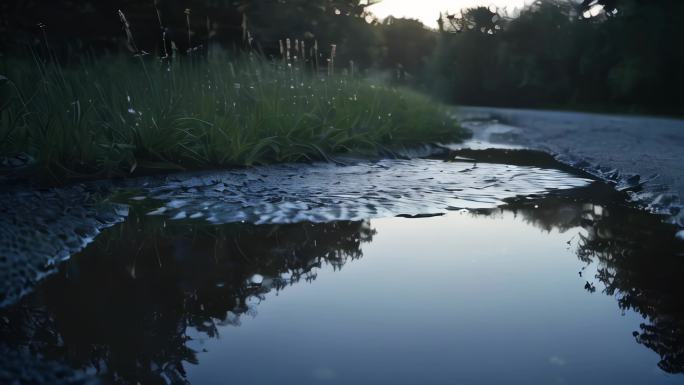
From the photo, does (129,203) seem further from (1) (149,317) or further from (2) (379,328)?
(2) (379,328)

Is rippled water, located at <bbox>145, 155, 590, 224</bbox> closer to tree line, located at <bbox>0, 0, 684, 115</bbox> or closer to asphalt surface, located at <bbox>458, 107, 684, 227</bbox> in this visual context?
asphalt surface, located at <bbox>458, 107, 684, 227</bbox>

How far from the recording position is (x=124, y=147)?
3.43 meters

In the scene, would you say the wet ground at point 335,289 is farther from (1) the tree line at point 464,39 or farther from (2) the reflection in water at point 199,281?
(1) the tree line at point 464,39

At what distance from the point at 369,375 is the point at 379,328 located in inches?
9.3

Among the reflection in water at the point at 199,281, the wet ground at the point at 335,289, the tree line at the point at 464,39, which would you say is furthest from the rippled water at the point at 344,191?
the tree line at the point at 464,39

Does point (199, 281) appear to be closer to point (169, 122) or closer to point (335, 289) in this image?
point (335, 289)

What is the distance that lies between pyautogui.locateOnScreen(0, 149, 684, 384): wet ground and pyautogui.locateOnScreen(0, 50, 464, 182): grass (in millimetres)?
401

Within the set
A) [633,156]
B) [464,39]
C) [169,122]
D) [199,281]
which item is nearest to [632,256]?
[199,281]

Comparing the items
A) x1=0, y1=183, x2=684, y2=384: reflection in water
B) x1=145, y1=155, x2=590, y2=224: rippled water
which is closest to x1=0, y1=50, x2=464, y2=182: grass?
x1=145, y1=155, x2=590, y2=224: rippled water

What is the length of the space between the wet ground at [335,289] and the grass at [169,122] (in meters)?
0.40

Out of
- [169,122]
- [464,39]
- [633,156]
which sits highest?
[464,39]

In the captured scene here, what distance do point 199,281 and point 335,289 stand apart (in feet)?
1.42

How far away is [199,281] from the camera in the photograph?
179 cm

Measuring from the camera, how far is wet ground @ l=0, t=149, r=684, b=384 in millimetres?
1261
